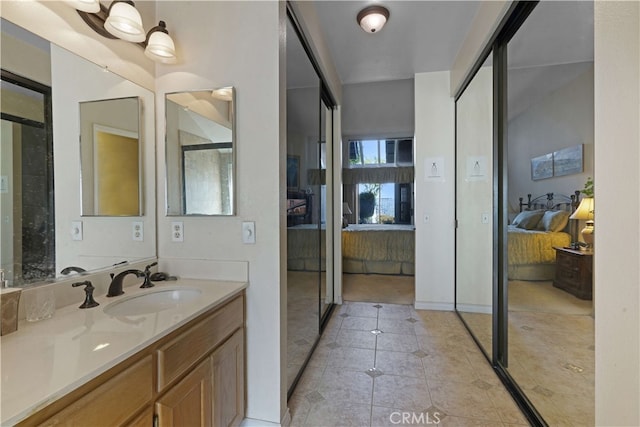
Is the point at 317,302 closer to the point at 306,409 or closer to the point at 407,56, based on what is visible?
the point at 306,409

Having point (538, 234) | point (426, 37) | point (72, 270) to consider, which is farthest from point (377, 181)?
point (72, 270)

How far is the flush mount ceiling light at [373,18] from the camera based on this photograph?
215cm

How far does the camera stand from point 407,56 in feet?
9.51

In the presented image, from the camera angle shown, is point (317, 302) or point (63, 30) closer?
point (63, 30)

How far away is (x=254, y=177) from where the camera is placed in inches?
58.5

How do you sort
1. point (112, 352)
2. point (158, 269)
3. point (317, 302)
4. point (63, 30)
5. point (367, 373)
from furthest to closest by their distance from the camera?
point (317, 302)
point (367, 373)
point (158, 269)
point (63, 30)
point (112, 352)

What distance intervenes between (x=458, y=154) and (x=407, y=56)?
3.87ft

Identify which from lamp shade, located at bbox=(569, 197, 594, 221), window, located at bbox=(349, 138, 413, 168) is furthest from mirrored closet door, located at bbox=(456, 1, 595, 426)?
window, located at bbox=(349, 138, 413, 168)

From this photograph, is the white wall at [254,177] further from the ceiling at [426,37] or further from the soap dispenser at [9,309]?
the ceiling at [426,37]

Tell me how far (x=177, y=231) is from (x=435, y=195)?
9.01 feet

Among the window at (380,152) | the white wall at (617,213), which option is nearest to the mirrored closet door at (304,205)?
the white wall at (617,213)

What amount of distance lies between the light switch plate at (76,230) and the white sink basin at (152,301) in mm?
347

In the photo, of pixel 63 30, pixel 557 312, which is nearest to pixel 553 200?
pixel 557 312

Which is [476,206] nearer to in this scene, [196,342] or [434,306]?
[434,306]
